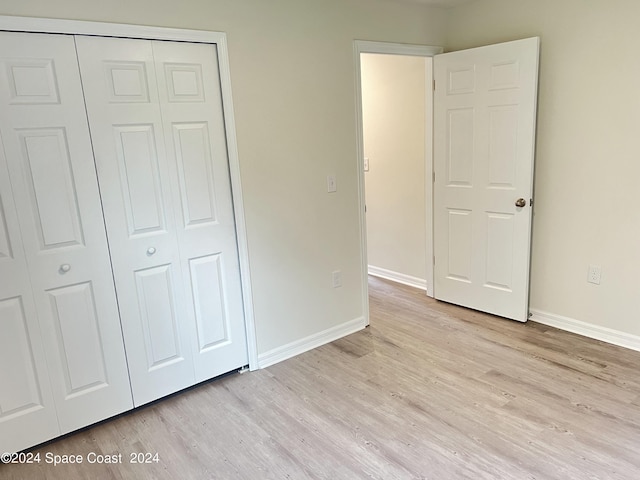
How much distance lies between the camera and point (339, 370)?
280 cm

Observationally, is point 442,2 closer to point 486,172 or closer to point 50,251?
point 486,172

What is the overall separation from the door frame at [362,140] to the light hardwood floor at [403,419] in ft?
2.15

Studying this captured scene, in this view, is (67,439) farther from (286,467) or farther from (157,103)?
(157,103)

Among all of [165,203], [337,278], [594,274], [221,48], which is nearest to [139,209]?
[165,203]

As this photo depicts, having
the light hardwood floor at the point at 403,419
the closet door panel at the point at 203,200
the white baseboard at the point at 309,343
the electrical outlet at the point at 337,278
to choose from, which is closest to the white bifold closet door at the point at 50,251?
the light hardwood floor at the point at 403,419

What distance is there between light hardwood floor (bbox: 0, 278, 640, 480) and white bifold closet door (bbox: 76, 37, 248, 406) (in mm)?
292

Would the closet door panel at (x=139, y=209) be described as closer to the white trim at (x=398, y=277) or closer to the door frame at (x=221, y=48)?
the door frame at (x=221, y=48)

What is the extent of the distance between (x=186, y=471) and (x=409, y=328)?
1.87 metres

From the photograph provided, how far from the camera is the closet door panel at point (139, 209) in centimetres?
215

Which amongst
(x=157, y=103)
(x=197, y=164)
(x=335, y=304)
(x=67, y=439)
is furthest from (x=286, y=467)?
(x=157, y=103)

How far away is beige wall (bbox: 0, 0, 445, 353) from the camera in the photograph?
8.30 feet

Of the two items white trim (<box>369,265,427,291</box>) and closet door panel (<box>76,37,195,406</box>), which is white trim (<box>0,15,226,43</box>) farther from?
white trim (<box>369,265,427,291</box>)

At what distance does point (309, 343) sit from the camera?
3082 millimetres

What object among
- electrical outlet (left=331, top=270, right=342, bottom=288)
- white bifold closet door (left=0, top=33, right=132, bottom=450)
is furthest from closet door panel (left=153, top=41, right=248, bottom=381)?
electrical outlet (left=331, top=270, right=342, bottom=288)
